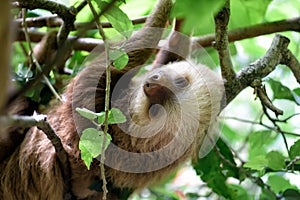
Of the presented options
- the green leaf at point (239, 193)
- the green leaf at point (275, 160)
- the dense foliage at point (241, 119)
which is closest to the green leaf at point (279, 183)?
the dense foliage at point (241, 119)

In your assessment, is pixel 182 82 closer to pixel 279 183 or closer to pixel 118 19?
pixel 279 183

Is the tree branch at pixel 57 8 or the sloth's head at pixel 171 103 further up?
the tree branch at pixel 57 8

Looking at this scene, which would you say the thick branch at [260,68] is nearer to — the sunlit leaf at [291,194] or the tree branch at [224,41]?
the tree branch at [224,41]

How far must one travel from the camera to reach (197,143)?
1589 mm

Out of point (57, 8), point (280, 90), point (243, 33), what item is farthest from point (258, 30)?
point (57, 8)

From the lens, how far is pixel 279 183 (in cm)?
167

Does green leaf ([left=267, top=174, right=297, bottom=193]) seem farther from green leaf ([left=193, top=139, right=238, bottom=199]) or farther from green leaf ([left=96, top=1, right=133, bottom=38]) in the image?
green leaf ([left=96, top=1, right=133, bottom=38])

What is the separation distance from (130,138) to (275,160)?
19.4 inches

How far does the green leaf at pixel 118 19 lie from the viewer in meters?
1.01

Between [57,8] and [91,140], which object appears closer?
[91,140]

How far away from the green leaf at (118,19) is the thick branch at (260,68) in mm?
489

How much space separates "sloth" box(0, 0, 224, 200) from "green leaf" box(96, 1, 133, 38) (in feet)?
1.57

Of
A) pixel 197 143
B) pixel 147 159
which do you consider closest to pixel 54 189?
pixel 147 159

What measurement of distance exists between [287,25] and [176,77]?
448 mm
